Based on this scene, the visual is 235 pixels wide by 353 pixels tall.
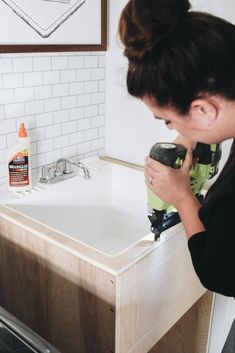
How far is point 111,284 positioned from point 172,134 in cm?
79

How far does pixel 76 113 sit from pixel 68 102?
0.07 meters

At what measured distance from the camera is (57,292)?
43.6 inches

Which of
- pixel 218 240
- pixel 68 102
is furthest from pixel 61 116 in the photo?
pixel 218 240

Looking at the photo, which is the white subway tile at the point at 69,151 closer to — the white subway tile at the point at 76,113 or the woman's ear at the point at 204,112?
the white subway tile at the point at 76,113

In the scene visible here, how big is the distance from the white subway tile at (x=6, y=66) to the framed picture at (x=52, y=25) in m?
0.04

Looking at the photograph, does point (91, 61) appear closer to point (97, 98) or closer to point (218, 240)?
point (97, 98)

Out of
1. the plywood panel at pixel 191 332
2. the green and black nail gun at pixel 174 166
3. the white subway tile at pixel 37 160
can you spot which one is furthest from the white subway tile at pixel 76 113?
the plywood panel at pixel 191 332

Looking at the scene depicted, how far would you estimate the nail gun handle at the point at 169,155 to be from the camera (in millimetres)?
932

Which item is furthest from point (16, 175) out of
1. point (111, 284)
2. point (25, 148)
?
point (111, 284)

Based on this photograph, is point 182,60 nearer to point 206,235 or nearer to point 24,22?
point 206,235

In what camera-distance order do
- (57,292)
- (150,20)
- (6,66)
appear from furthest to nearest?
(6,66)
(57,292)
(150,20)

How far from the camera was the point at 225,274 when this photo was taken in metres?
0.74

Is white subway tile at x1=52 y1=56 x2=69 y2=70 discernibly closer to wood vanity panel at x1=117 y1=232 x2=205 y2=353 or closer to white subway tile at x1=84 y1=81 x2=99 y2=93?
white subway tile at x1=84 y1=81 x2=99 y2=93

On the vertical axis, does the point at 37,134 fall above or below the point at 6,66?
below
